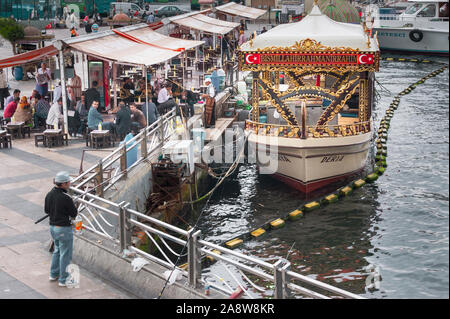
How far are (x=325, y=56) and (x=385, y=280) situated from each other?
8642 mm

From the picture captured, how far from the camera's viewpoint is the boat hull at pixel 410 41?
5541cm

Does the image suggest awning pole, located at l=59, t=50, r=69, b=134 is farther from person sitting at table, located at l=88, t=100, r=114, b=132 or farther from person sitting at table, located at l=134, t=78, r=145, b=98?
person sitting at table, located at l=134, t=78, r=145, b=98

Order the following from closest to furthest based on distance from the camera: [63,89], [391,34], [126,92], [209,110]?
[63,89] → [209,110] → [126,92] → [391,34]

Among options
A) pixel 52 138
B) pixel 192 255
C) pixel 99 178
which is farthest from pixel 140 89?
pixel 192 255

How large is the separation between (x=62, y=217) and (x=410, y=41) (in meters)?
52.8

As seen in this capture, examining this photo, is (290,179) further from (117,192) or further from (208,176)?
(117,192)

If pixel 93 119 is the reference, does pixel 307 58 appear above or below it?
above

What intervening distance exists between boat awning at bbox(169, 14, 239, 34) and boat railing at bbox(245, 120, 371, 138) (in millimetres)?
14851

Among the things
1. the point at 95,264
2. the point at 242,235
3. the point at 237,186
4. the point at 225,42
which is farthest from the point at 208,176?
the point at 225,42

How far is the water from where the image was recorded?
1556 centimetres

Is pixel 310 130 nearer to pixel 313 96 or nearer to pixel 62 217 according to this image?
pixel 313 96

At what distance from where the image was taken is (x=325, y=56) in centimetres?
2111

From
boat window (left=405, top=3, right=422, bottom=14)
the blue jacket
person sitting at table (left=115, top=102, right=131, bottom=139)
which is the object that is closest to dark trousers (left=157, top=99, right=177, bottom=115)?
person sitting at table (left=115, top=102, right=131, bottom=139)

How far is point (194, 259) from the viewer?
32.1ft
